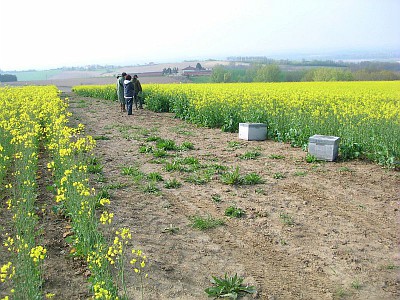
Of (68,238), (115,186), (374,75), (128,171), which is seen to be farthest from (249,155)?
(374,75)

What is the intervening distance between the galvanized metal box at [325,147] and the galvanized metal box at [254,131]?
290 centimetres

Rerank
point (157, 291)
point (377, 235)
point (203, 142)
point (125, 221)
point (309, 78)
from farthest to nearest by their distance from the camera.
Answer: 1. point (309, 78)
2. point (203, 142)
3. point (125, 221)
4. point (377, 235)
5. point (157, 291)

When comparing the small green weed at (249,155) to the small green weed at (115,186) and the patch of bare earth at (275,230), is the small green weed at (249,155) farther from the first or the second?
the small green weed at (115,186)

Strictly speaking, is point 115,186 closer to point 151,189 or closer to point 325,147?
point 151,189

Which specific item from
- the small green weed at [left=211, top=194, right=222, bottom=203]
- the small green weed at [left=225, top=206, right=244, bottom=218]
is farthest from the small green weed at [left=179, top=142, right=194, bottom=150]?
the small green weed at [left=225, top=206, right=244, bottom=218]

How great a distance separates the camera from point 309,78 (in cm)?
5322

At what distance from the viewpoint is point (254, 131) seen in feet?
42.2

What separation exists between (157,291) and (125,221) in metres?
2.01

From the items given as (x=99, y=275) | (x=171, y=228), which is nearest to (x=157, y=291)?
(x=99, y=275)

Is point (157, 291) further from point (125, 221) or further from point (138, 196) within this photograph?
point (138, 196)

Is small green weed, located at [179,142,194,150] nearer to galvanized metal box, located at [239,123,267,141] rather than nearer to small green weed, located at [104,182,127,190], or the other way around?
galvanized metal box, located at [239,123,267,141]

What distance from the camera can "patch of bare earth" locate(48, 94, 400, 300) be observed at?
4539mm

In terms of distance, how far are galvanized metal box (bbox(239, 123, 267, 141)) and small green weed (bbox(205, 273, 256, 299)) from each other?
869cm

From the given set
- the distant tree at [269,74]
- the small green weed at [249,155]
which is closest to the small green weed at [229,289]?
the small green weed at [249,155]
